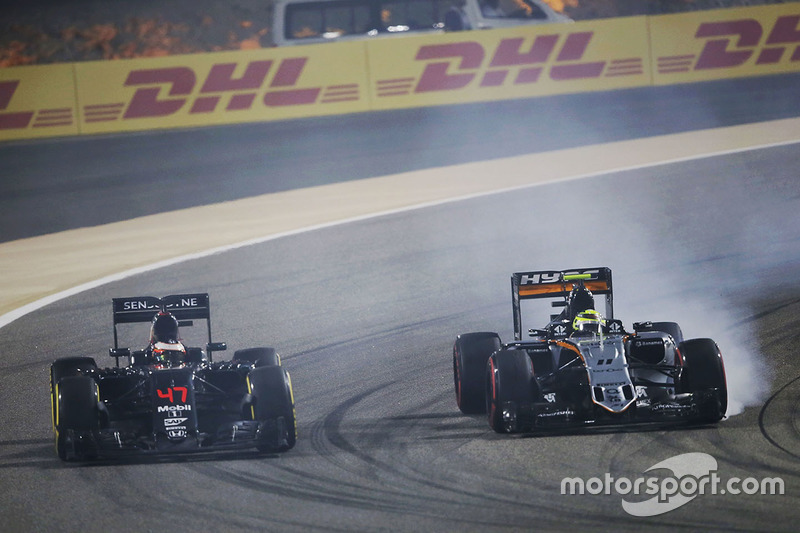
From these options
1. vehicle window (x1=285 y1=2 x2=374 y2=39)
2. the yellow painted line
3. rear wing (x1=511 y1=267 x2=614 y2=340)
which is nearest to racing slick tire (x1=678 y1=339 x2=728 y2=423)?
rear wing (x1=511 y1=267 x2=614 y2=340)

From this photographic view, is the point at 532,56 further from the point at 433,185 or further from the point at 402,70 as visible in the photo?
the point at 433,185

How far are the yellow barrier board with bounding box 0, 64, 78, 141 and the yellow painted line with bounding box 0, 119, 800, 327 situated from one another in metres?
4.38

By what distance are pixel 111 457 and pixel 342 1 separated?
59.3 ft

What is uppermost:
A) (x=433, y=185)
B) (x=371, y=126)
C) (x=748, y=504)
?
(x=371, y=126)

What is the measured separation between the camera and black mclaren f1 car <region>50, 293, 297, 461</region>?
387 inches

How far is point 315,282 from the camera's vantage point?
1694 cm

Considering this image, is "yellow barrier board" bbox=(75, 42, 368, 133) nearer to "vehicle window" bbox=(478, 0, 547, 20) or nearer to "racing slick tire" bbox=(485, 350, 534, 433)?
"vehicle window" bbox=(478, 0, 547, 20)

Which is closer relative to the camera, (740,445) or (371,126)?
(740,445)

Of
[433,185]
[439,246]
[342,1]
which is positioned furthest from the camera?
[342,1]

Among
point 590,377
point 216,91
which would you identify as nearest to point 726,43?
point 216,91

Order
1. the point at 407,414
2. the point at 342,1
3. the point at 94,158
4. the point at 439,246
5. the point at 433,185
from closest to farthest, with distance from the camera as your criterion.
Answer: the point at 407,414 < the point at 439,246 < the point at 433,185 < the point at 94,158 < the point at 342,1

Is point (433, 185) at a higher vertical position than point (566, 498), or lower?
higher

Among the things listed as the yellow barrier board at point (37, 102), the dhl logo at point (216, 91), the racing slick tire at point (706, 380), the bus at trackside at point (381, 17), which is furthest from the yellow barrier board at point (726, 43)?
the racing slick tire at point (706, 380)

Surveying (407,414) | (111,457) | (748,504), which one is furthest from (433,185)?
(748,504)
